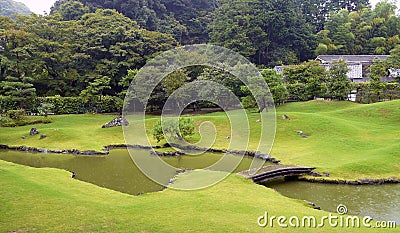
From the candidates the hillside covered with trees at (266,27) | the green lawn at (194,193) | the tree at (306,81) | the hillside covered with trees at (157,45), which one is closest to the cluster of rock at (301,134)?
the green lawn at (194,193)

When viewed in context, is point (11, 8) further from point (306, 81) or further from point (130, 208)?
point (130, 208)

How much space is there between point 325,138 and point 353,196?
497 inches

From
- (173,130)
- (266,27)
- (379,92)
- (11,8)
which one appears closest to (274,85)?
(379,92)

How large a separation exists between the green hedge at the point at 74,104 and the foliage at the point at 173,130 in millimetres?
19329

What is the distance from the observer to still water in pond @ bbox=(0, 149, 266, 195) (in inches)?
847

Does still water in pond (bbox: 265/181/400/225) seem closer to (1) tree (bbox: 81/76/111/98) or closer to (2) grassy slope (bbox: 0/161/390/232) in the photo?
(2) grassy slope (bbox: 0/161/390/232)

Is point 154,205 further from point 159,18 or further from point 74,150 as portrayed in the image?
point 159,18

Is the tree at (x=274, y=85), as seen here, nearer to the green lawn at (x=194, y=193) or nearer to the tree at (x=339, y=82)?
the tree at (x=339, y=82)

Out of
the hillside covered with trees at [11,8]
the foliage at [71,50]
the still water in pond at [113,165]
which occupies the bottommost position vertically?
the still water in pond at [113,165]

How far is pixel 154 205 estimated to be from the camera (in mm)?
15070

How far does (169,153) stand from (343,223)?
1878 centimetres

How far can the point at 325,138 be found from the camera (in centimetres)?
3156

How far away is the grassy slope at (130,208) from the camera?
12281 mm

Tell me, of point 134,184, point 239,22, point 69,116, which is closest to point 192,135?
point 134,184
